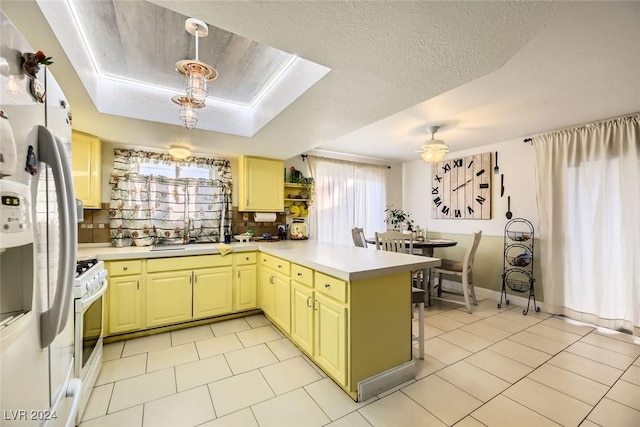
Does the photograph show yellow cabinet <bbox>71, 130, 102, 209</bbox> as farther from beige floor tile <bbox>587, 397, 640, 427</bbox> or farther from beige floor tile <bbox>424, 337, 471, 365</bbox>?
beige floor tile <bbox>587, 397, 640, 427</bbox>

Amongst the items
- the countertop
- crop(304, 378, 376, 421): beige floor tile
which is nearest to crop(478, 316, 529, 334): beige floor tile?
the countertop

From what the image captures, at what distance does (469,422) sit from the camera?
163 cm

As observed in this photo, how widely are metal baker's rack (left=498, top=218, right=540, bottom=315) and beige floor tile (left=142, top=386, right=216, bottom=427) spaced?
12.4 ft

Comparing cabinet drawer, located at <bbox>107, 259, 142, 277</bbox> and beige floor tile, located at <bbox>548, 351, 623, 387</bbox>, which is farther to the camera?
cabinet drawer, located at <bbox>107, 259, 142, 277</bbox>

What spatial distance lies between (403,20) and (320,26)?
38 cm

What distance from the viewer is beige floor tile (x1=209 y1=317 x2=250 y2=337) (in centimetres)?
289

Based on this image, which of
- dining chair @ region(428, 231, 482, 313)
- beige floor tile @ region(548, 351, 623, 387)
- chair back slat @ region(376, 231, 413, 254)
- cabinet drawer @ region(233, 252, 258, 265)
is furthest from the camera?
dining chair @ region(428, 231, 482, 313)

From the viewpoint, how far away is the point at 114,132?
2.73 meters

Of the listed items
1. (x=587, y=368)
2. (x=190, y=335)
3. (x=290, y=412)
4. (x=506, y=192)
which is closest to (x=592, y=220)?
(x=506, y=192)

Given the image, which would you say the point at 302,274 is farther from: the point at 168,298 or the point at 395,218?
the point at 395,218

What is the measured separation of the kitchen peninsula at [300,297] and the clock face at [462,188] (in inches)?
105

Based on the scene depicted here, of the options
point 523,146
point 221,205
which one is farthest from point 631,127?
point 221,205

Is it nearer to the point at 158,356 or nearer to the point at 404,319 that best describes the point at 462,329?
the point at 404,319

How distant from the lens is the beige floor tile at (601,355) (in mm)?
2299
